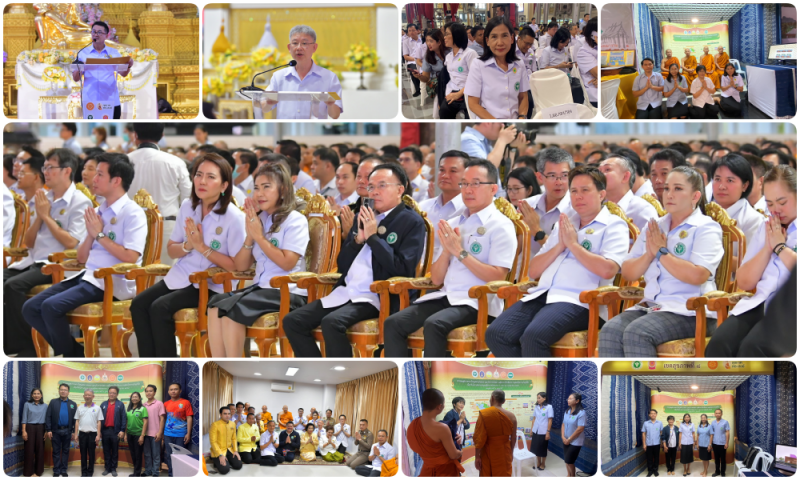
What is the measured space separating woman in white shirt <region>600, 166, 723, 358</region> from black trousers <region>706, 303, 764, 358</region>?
79 millimetres

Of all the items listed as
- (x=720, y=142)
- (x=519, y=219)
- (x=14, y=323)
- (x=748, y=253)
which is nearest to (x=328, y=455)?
(x=519, y=219)

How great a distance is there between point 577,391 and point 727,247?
95cm

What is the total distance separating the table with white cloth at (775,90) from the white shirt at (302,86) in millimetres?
2024

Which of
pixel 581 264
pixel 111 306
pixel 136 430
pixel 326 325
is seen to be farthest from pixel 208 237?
pixel 581 264

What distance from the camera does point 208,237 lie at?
4.26 metres

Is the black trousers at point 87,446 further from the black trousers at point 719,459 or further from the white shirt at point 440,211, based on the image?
the black trousers at point 719,459

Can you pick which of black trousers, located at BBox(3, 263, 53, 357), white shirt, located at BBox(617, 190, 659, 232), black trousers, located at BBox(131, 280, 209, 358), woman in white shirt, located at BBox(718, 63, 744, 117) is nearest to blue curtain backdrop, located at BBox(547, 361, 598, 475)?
white shirt, located at BBox(617, 190, 659, 232)

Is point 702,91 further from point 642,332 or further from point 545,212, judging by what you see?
point 642,332

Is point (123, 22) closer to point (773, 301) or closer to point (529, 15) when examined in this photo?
point (529, 15)

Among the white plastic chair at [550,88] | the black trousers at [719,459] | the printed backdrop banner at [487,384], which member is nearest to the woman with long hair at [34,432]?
the printed backdrop banner at [487,384]

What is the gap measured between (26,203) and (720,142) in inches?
156

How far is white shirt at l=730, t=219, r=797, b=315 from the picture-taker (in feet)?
12.3

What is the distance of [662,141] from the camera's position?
4.98 meters

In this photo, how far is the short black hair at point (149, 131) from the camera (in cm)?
440
